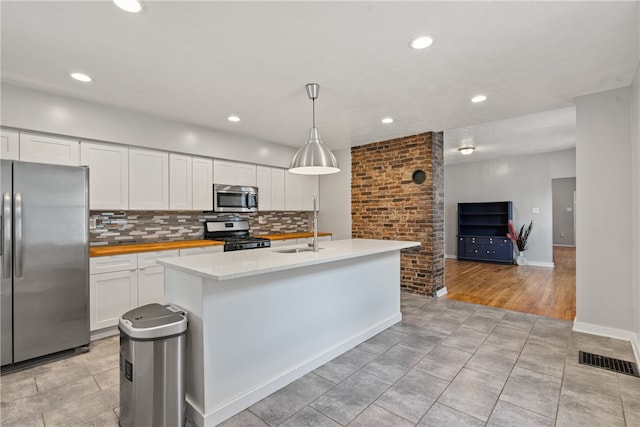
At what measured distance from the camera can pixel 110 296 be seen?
312cm

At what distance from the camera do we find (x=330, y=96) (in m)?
3.12

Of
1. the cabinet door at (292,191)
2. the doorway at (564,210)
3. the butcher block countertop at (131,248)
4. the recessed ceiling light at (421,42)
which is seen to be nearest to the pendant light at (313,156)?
the recessed ceiling light at (421,42)

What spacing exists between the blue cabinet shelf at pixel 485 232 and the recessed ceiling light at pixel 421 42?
251 inches

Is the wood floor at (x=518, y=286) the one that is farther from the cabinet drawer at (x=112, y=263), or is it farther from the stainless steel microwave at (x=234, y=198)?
the cabinet drawer at (x=112, y=263)

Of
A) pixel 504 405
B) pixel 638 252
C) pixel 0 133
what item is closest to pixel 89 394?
pixel 0 133

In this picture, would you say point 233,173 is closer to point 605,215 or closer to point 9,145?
point 9,145

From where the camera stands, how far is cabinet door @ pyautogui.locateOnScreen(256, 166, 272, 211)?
195 inches

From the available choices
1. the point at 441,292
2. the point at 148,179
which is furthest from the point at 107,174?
the point at 441,292

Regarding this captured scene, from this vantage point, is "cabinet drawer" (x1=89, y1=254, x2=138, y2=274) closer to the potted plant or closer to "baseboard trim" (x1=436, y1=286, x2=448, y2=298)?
"baseboard trim" (x1=436, y1=286, x2=448, y2=298)

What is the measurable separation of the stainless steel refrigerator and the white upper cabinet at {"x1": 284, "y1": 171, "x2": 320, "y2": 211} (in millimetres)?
3044

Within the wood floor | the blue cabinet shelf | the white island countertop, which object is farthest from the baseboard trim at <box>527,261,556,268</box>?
the white island countertop

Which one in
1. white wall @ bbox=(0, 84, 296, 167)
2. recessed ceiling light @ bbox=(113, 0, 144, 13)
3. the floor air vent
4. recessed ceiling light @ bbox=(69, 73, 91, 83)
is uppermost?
recessed ceiling light @ bbox=(69, 73, 91, 83)

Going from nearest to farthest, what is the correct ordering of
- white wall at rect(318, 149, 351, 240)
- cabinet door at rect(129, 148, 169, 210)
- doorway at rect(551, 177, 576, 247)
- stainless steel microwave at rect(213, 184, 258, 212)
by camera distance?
cabinet door at rect(129, 148, 169, 210) → stainless steel microwave at rect(213, 184, 258, 212) → white wall at rect(318, 149, 351, 240) → doorway at rect(551, 177, 576, 247)

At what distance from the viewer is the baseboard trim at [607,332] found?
2883 mm
